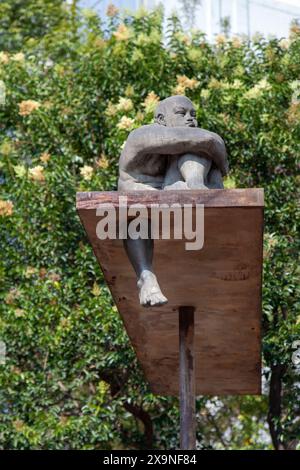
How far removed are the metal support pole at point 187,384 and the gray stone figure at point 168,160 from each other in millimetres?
1311

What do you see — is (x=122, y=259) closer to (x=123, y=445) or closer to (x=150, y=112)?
(x=150, y=112)

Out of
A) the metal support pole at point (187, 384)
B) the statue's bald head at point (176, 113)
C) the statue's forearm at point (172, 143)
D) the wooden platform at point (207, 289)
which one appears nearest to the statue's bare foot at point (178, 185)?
the statue's forearm at point (172, 143)

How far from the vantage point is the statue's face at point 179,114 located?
28.5 feet

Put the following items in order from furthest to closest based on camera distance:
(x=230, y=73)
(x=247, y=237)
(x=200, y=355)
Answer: (x=230, y=73), (x=200, y=355), (x=247, y=237)

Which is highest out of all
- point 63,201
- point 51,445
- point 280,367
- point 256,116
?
point 256,116

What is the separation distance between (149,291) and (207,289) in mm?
1247

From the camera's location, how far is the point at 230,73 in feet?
48.6

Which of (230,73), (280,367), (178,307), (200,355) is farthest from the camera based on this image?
(230,73)

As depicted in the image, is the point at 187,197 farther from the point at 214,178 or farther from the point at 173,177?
the point at 214,178

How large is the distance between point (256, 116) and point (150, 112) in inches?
51.8

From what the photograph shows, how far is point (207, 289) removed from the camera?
29.9 ft

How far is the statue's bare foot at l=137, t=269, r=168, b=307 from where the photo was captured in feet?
25.8

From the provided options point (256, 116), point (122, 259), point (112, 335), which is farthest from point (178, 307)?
point (256, 116)

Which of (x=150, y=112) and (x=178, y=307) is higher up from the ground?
(x=150, y=112)
